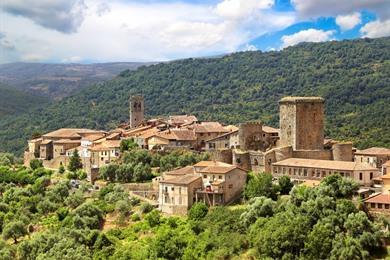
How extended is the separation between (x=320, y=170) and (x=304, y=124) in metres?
7.77

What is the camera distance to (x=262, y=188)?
4809cm

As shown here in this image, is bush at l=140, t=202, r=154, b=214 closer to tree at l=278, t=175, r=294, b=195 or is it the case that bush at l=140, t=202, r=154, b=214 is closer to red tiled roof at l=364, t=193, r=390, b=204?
tree at l=278, t=175, r=294, b=195

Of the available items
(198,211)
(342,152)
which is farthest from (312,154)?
(198,211)

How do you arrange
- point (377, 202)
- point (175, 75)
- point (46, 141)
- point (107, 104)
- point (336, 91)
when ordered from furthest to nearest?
point (175, 75)
point (107, 104)
point (336, 91)
point (46, 141)
point (377, 202)

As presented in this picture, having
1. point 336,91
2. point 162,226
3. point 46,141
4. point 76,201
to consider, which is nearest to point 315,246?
point 162,226

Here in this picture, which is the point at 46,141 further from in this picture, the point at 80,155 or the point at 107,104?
the point at 107,104

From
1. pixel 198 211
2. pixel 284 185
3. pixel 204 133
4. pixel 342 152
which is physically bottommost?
pixel 198 211

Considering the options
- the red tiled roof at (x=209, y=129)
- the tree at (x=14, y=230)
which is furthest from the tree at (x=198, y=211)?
the red tiled roof at (x=209, y=129)

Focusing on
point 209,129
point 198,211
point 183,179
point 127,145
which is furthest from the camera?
point 209,129

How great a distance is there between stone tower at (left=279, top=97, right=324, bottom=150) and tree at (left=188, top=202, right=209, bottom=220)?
13.6 meters

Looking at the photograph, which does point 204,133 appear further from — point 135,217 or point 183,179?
point 135,217

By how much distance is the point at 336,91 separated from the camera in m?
145

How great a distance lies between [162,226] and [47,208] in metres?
16.4

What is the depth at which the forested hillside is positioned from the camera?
13325 cm
